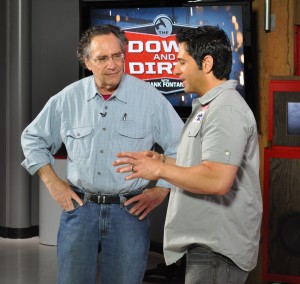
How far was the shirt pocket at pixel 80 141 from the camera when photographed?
9.08 feet

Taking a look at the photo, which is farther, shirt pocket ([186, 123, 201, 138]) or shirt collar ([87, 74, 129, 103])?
shirt collar ([87, 74, 129, 103])

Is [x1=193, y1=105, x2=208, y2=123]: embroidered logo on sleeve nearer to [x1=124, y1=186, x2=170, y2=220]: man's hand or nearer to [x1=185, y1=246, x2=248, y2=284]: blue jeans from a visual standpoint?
[x1=185, y1=246, x2=248, y2=284]: blue jeans

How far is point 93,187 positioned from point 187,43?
755 millimetres

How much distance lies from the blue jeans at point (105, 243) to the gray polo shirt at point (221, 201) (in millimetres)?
494

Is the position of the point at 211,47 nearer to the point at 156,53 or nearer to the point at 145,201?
the point at 145,201

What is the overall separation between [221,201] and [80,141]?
2.62 feet

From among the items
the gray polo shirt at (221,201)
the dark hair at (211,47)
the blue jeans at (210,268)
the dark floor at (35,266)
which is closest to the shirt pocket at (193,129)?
the gray polo shirt at (221,201)

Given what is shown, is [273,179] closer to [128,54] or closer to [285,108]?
[285,108]

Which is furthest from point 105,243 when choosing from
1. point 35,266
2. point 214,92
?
point 35,266

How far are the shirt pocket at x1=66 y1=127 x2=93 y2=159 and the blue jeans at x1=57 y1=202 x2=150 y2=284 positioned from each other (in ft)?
0.64

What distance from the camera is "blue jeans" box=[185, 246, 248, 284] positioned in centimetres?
216

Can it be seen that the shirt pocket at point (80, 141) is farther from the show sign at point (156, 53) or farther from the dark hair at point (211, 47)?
the show sign at point (156, 53)

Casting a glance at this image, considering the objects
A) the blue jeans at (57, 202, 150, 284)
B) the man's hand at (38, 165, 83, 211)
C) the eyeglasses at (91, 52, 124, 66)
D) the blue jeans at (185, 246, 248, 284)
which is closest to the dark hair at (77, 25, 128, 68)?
the eyeglasses at (91, 52, 124, 66)

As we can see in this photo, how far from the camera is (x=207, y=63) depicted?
2201 mm
